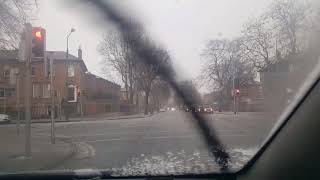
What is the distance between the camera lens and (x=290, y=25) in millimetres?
3836

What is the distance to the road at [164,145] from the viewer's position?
180 inches

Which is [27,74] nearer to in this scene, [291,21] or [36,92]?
[36,92]

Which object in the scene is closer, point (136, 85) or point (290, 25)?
point (290, 25)

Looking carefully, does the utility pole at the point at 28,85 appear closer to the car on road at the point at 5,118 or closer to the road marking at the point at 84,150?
the car on road at the point at 5,118

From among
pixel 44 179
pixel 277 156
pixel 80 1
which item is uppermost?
pixel 80 1

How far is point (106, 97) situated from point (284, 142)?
6580 mm

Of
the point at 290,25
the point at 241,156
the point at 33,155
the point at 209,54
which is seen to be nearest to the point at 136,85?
the point at 33,155

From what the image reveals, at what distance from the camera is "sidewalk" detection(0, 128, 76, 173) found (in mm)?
5275

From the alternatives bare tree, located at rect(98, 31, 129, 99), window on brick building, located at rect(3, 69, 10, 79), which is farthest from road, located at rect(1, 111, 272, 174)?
window on brick building, located at rect(3, 69, 10, 79)

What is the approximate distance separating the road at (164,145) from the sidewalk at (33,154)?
14cm

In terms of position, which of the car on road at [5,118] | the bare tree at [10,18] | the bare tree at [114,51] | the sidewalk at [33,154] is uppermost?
the bare tree at [10,18]

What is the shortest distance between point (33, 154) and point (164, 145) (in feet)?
6.01

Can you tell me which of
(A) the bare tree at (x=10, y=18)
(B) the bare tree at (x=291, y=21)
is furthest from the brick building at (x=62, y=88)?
(A) the bare tree at (x=10, y=18)

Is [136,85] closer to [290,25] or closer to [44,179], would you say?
[44,179]
